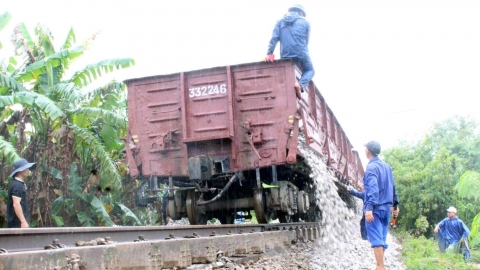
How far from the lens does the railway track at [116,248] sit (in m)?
2.72

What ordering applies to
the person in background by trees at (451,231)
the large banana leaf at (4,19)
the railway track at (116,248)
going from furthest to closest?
1. the large banana leaf at (4,19)
2. the person in background by trees at (451,231)
3. the railway track at (116,248)

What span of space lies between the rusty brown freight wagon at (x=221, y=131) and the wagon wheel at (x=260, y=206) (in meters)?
0.02

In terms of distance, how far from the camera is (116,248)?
325 cm

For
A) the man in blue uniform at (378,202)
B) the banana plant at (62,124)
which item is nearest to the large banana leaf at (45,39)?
the banana plant at (62,124)

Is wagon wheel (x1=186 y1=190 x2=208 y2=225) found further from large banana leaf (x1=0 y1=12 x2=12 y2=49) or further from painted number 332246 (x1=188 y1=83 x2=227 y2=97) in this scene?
large banana leaf (x1=0 y1=12 x2=12 y2=49)

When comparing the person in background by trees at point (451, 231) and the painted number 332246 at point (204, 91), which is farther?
the person in background by trees at point (451, 231)

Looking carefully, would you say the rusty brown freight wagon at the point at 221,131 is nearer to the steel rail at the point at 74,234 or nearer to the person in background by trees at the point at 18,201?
the steel rail at the point at 74,234

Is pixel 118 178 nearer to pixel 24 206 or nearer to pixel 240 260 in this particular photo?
pixel 24 206

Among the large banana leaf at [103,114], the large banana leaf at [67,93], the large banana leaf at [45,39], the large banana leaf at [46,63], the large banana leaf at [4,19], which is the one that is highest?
the large banana leaf at [4,19]

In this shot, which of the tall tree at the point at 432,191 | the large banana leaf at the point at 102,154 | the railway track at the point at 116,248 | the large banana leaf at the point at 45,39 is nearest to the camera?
the railway track at the point at 116,248

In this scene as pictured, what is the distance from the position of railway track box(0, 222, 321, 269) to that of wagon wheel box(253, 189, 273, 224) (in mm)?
1895

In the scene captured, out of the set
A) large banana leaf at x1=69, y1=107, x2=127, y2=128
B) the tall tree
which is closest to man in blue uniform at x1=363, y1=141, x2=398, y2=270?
large banana leaf at x1=69, y1=107, x2=127, y2=128

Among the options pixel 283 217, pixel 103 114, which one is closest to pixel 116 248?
pixel 283 217

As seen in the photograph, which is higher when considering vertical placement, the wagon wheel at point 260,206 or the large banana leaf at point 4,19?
the large banana leaf at point 4,19
